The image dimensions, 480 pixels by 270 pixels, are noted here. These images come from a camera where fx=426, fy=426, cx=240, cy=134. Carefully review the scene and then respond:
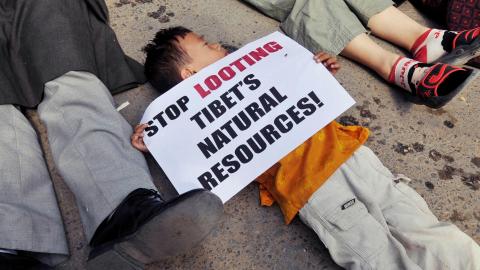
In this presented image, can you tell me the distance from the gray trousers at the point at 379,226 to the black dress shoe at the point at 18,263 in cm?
70

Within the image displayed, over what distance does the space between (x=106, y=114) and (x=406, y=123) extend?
38.1 inches

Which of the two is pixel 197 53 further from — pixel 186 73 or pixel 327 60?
pixel 327 60

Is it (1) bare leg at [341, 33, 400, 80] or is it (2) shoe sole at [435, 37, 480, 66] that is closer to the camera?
(2) shoe sole at [435, 37, 480, 66]

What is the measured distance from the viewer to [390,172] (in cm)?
127

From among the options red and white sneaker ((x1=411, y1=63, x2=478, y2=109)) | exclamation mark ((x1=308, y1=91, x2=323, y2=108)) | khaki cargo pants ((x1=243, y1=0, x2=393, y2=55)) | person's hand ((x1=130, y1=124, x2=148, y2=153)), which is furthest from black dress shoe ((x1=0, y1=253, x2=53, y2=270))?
red and white sneaker ((x1=411, y1=63, x2=478, y2=109))

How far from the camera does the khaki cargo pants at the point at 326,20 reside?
153 cm

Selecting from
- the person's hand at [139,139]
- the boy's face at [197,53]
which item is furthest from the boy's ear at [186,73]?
the person's hand at [139,139]

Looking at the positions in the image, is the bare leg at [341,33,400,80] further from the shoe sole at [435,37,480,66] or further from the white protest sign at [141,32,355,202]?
the white protest sign at [141,32,355,202]

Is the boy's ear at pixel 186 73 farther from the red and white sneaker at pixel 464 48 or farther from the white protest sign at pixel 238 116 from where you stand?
the red and white sneaker at pixel 464 48

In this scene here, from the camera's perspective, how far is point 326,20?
1.56 metres

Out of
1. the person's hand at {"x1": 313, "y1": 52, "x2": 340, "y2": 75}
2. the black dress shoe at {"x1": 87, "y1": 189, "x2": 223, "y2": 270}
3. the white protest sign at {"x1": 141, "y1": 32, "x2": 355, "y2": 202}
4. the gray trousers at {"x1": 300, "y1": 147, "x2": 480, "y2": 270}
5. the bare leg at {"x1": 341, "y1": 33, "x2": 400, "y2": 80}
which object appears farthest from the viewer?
the bare leg at {"x1": 341, "y1": 33, "x2": 400, "y2": 80}

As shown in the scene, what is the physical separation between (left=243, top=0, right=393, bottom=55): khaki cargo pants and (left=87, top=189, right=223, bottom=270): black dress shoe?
836 mm

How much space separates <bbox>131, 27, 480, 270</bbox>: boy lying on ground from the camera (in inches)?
41.4

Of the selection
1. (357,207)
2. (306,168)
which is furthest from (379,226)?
(306,168)
